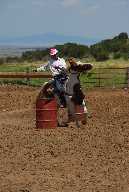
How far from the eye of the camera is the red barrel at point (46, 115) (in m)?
16.5

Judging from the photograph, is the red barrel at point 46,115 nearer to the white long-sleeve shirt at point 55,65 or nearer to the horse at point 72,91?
the horse at point 72,91

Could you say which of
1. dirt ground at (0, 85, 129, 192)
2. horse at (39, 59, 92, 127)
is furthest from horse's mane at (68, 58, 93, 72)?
dirt ground at (0, 85, 129, 192)

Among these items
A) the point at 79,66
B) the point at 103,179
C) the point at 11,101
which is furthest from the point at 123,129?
the point at 11,101

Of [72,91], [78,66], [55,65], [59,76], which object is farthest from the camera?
[55,65]

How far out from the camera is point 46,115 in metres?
16.5

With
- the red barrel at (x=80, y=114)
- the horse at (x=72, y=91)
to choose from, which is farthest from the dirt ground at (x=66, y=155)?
the horse at (x=72, y=91)

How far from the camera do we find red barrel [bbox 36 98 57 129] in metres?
16.5

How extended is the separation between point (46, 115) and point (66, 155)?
13.6 feet

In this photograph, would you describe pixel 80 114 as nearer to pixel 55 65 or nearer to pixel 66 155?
pixel 55 65

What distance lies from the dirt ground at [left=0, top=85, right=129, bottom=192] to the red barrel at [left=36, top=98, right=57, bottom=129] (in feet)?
0.86

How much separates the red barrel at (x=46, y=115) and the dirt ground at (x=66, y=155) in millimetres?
261

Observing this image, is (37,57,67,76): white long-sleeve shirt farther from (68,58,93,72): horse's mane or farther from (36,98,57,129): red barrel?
(36,98,57,129): red barrel

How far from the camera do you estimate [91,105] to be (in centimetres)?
2280

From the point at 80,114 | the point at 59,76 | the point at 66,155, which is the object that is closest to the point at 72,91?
the point at 80,114
